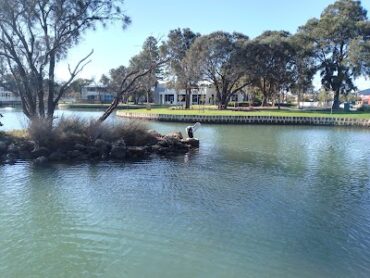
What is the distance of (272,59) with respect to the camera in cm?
6606

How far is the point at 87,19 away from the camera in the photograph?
84.5 ft

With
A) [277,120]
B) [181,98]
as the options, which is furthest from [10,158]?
[181,98]

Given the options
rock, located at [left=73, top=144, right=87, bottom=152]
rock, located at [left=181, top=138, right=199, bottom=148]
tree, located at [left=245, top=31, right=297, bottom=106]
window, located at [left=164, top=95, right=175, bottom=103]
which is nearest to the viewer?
rock, located at [left=73, top=144, right=87, bottom=152]

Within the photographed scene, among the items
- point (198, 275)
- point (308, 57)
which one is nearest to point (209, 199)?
point (198, 275)

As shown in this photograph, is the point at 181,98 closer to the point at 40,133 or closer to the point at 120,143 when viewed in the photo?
the point at 120,143

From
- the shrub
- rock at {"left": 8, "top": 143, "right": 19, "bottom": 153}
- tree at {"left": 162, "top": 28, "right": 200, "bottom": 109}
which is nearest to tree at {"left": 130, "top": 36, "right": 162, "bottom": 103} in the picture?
tree at {"left": 162, "top": 28, "right": 200, "bottom": 109}

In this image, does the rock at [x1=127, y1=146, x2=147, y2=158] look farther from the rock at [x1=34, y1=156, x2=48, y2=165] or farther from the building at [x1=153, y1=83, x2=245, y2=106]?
the building at [x1=153, y1=83, x2=245, y2=106]

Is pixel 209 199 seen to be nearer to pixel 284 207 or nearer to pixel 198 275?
pixel 284 207

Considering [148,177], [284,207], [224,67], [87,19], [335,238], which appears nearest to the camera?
[335,238]

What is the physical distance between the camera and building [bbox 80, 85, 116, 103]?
126 metres

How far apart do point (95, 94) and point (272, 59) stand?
266 ft

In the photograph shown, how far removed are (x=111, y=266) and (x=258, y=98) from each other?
296ft

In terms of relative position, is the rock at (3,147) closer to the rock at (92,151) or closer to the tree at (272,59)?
the rock at (92,151)

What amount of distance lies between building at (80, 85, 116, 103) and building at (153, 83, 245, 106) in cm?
1987
